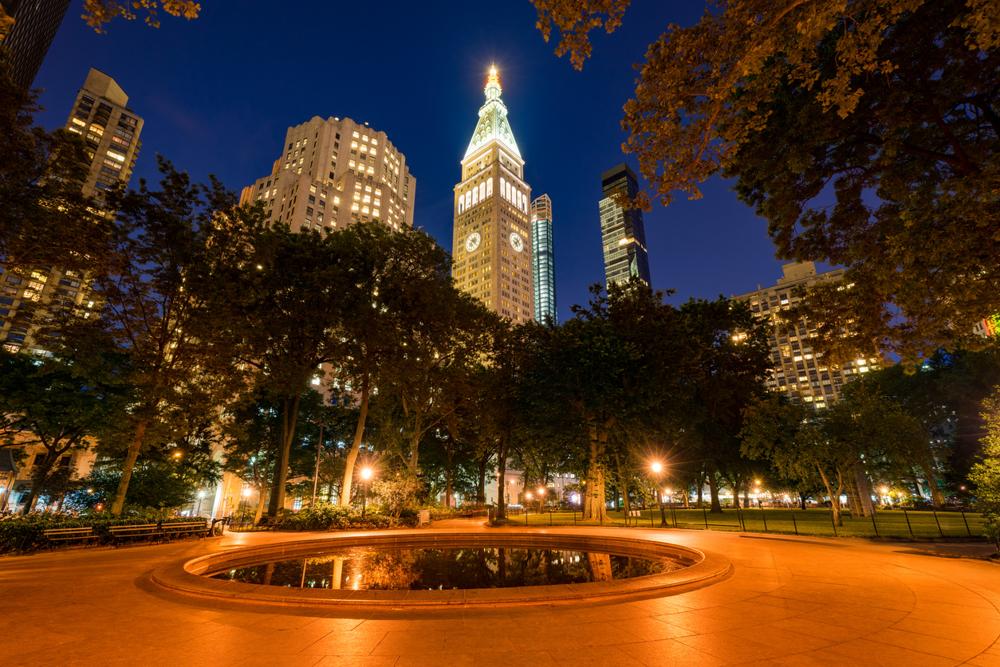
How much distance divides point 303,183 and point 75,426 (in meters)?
103

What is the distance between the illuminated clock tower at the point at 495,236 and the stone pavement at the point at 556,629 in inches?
5225

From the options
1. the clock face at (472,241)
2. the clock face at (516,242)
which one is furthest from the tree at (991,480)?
the clock face at (472,241)

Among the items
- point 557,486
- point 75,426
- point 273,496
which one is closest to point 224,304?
point 273,496

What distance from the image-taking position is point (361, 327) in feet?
87.8

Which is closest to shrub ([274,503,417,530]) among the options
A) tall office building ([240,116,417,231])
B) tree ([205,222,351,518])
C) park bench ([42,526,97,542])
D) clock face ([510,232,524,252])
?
tree ([205,222,351,518])

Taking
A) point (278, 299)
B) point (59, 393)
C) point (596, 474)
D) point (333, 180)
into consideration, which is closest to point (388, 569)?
point (278, 299)

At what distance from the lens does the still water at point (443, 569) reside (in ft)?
36.7

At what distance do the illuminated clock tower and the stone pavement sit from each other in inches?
5225

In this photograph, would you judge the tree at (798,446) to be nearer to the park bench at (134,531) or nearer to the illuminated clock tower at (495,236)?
the park bench at (134,531)

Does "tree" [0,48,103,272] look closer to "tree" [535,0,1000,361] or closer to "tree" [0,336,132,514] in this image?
"tree" [0,336,132,514]

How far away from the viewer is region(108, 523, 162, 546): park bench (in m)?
17.6

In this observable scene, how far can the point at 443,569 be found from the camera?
13.2m

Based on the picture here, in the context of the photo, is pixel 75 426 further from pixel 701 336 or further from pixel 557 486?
pixel 557 486

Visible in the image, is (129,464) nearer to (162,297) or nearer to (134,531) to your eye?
(134,531)
